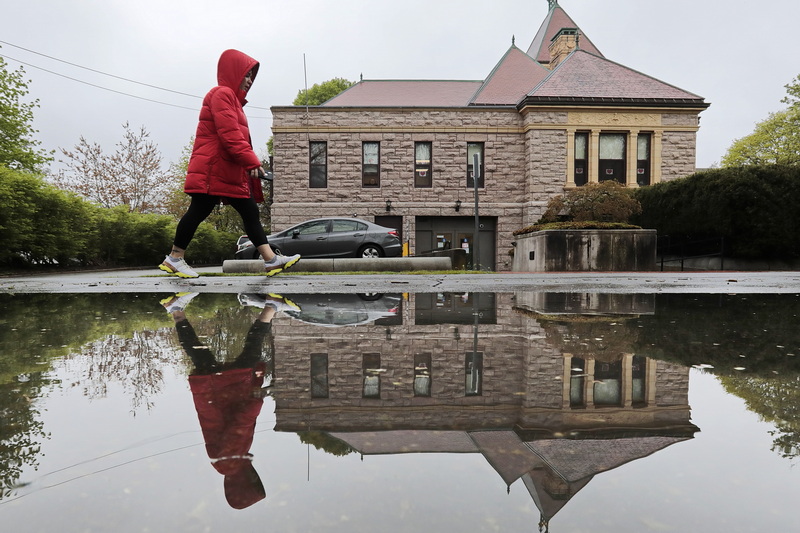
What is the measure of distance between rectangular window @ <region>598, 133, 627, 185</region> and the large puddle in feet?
79.0

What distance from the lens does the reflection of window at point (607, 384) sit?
1769 millimetres

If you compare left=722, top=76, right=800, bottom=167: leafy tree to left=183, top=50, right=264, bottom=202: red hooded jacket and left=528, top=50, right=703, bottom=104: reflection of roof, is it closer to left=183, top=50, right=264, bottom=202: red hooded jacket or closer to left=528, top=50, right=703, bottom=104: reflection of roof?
left=528, top=50, right=703, bottom=104: reflection of roof

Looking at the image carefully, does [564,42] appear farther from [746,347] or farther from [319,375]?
[319,375]

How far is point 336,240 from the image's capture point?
15.6m

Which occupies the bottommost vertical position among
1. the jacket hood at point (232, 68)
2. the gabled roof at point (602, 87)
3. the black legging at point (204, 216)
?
the black legging at point (204, 216)

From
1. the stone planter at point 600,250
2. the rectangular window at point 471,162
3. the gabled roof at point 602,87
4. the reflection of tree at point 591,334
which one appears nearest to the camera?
the reflection of tree at point 591,334

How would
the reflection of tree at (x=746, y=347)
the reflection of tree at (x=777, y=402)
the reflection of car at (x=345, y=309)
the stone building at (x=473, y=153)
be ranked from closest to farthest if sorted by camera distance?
the reflection of tree at (x=777, y=402)
the reflection of tree at (x=746, y=347)
the reflection of car at (x=345, y=309)
the stone building at (x=473, y=153)

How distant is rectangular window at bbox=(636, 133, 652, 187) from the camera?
25.4m

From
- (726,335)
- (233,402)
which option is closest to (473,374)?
(233,402)

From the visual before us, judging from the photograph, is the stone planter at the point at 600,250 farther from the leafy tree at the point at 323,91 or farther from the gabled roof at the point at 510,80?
the leafy tree at the point at 323,91

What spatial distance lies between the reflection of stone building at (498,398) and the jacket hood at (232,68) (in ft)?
15.5

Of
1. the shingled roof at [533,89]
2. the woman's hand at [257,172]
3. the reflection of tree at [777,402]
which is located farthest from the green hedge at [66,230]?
the reflection of tree at [777,402]

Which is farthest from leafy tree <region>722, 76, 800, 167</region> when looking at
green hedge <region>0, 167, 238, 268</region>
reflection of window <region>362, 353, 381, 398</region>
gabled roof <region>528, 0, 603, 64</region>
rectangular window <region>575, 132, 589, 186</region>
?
reflection of window <region>362, 353, 381, 398</region>

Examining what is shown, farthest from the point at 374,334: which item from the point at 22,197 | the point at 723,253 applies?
the point at 723,253
